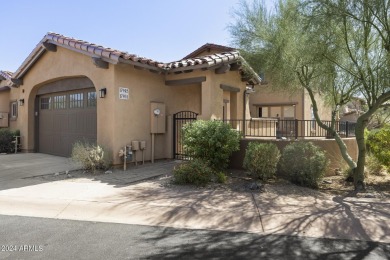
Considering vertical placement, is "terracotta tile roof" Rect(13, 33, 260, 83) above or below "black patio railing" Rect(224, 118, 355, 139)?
above

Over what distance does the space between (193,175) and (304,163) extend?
317 centimetres

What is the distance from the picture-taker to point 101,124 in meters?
10.1

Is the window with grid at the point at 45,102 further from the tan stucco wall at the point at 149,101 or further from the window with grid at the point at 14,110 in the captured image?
the tan stucco wall at the point at 149,101

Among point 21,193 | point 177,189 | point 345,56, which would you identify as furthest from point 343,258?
point 21,193

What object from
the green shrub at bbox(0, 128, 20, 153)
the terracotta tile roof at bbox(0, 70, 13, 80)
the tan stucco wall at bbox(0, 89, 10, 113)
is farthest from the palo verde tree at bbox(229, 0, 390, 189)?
the tan stucco wall at bbox(0, 89, 10, 113)

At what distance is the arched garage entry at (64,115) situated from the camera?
11.3 meters

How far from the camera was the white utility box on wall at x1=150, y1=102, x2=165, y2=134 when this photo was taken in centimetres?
1091

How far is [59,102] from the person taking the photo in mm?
12836

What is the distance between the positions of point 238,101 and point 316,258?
9.80 metres

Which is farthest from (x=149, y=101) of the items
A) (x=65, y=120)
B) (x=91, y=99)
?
(x=65, y=120)

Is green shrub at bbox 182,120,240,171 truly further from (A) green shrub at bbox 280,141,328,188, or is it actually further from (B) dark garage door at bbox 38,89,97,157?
(B) dark garage door at bbox 38,89,97,157

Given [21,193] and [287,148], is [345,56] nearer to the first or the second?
[287,148]

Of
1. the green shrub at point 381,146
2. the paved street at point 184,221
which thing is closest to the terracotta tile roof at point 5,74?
the paved street at point 184,221

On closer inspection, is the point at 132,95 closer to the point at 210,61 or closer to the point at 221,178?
the point at 210,61
